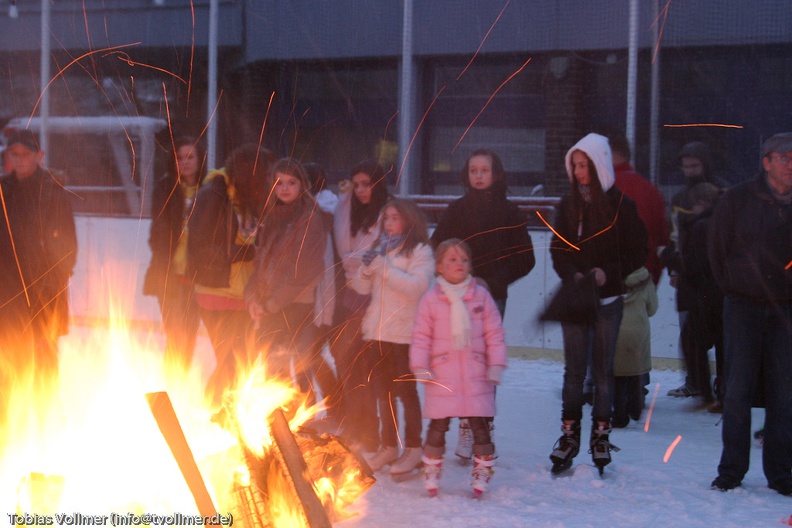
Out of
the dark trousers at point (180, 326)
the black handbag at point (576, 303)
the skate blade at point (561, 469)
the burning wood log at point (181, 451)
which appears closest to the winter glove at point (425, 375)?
the black handbag at point (576, 303)

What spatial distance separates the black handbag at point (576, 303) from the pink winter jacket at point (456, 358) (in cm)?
45

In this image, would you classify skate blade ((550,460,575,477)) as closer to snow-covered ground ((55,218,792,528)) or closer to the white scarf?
snow-covered ground ((55,218,792,528))

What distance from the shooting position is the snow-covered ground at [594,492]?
187 inches

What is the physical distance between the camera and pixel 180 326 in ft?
22.1

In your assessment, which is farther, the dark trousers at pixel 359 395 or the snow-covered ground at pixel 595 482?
the dark trousers at pixel 359 395

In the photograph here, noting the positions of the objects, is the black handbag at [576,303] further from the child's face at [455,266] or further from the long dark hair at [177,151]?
the long dark hair at [177,151]

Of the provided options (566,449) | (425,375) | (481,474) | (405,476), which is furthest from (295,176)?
(566,449)

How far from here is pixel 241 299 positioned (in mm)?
6211

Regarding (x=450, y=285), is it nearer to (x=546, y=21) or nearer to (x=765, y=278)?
(x=765, y=278)

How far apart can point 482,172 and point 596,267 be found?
0.98m

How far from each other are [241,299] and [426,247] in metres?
1.27

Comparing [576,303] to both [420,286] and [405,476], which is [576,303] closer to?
[420,286]

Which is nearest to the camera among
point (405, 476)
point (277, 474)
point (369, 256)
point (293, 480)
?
point (293, 480)

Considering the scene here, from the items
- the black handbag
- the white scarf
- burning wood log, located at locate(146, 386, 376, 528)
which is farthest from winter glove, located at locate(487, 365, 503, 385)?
burning wood log, located at locate(146, 386, 376, 528)
